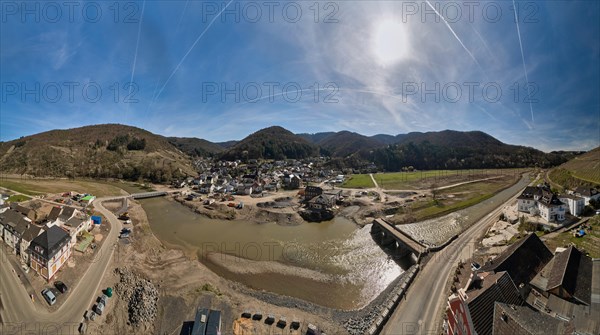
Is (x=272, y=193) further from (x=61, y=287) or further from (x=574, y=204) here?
(x=574, y=204)

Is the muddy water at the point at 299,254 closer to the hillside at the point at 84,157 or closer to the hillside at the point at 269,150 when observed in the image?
the hillside at the point at 84,157

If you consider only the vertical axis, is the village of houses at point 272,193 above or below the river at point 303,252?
above

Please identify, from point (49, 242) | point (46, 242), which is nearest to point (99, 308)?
point (49, 242)

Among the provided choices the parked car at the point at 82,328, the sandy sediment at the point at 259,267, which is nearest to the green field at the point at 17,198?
the sandy sediment at the point at 259,267

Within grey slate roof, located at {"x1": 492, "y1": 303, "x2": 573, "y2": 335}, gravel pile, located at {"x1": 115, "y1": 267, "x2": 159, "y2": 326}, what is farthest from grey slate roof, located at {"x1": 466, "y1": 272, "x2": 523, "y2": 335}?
gravel pile, located at {"x1": 115, "y1": 267, "x2": 159, "y2": 326}

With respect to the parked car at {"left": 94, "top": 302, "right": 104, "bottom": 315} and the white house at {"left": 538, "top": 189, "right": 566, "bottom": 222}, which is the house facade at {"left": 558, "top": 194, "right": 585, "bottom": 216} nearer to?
the white house at {"left": 538, "top": 189, "right": 566, "bottom": 222}

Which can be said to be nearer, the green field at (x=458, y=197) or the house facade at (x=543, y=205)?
the house facade at (x=543, y=205)

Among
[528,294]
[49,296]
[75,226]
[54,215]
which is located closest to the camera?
[528,294]
